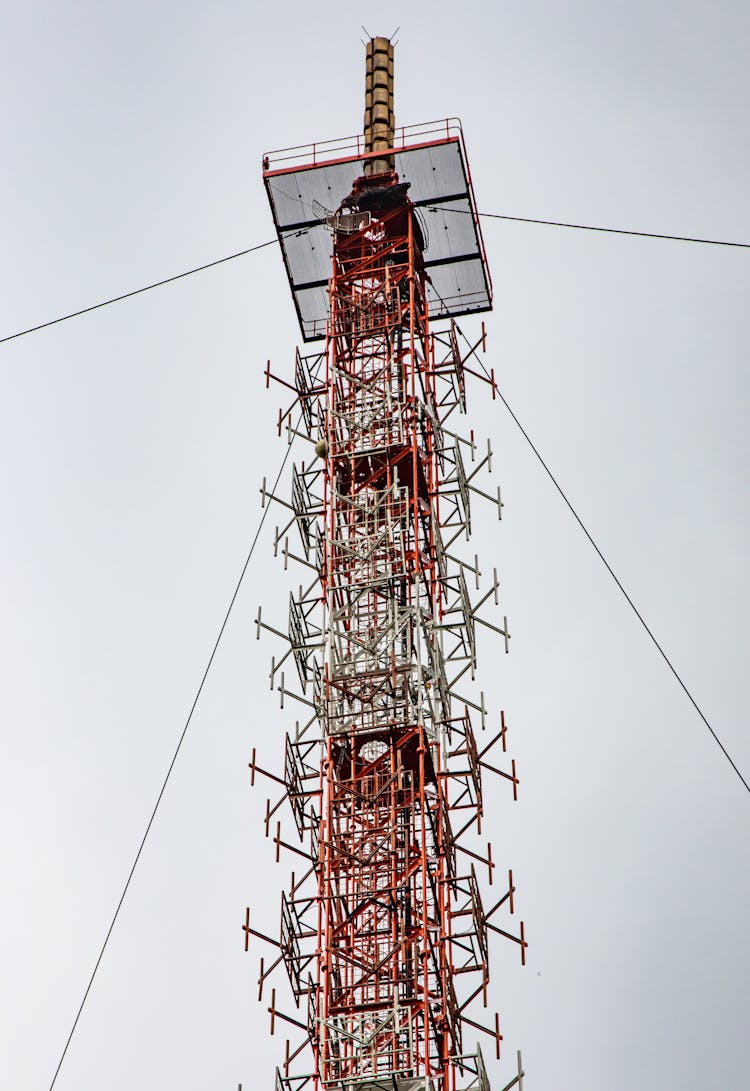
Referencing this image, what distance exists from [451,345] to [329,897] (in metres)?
19.7

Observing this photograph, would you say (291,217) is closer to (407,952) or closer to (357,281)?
(357,281)

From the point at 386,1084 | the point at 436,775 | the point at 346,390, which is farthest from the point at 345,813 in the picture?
the point at 346,390

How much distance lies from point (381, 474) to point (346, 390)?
394 cm

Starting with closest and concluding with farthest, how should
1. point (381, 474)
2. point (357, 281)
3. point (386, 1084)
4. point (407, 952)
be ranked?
point (386, 1084) < point (407, 952) < point (381, 474) < point (357, 281)

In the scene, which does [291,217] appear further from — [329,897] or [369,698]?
[329,897]

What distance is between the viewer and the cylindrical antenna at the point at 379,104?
72250 mm

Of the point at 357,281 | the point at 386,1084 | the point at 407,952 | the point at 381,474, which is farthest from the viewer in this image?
the point at 357,281

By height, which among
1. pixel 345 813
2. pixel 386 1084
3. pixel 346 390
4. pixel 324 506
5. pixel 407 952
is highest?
pixel 346 390

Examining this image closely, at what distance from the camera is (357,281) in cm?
7288

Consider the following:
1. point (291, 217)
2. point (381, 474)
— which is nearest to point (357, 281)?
point (291, 217)

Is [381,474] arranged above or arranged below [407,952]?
above

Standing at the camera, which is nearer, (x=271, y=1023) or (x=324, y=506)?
(x=271, y=1023)

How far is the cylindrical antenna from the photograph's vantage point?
237 ft

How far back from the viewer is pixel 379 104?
245 ft
